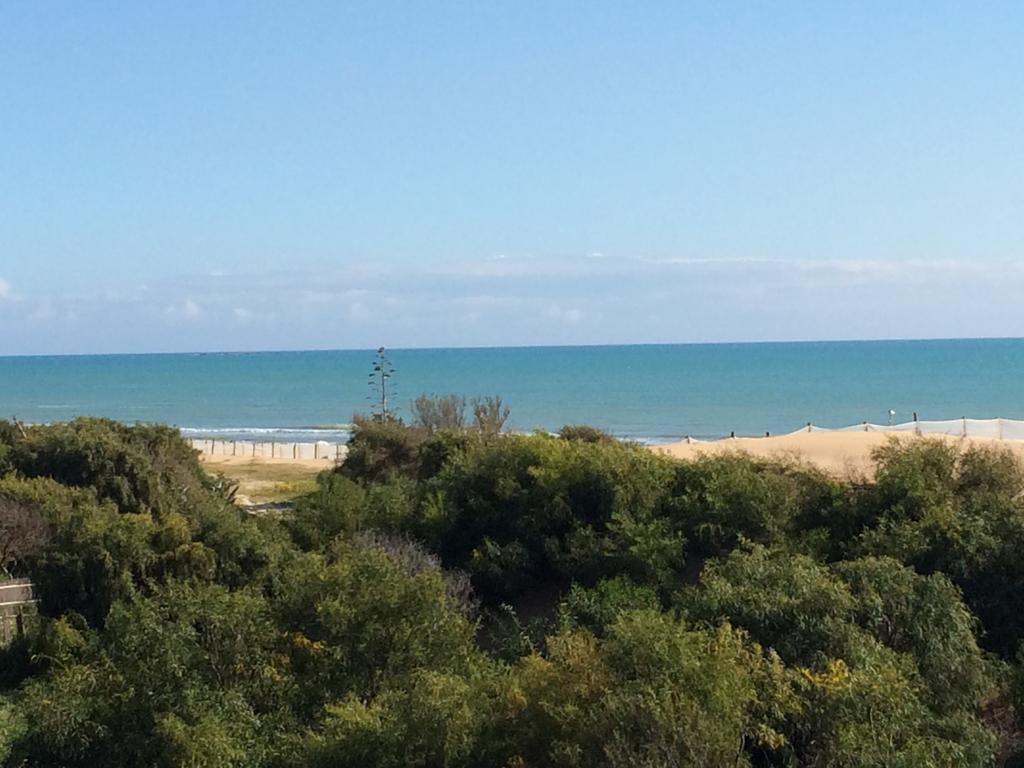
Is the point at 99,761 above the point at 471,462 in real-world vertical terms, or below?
below

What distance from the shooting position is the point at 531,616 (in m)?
23.6

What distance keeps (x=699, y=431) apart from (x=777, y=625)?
70.6m

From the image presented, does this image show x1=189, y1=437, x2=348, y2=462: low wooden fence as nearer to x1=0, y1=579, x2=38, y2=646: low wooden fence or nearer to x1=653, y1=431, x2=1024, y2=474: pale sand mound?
x1=653, y1=431, x2=1024, y2=474: pale sand mound

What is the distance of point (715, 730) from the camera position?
11.0 meters

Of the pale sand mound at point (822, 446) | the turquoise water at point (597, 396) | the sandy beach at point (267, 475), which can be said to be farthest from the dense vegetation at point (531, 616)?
the turquoise water at point (597, 396)

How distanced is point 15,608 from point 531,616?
9651 mm

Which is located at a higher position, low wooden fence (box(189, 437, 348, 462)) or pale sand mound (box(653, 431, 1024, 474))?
pale sand mound (box(653, 431, 1024, 474))

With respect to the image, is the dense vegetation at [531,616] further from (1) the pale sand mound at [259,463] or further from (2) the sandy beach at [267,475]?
(1) the pale sand mound at [259,463]

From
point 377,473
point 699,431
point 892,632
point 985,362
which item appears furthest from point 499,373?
point 892,632

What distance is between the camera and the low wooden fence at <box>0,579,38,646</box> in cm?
2150

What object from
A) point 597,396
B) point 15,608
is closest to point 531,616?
point 15,608

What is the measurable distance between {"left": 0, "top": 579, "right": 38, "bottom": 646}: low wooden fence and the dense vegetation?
33 centimetres

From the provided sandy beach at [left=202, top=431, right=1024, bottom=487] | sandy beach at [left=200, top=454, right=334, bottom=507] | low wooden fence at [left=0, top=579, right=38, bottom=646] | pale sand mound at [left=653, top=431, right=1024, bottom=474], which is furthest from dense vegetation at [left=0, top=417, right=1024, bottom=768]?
sandy beach at [left=200, top=454, right=334, bottom=507]

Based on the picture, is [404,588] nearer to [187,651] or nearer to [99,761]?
[187,651]
